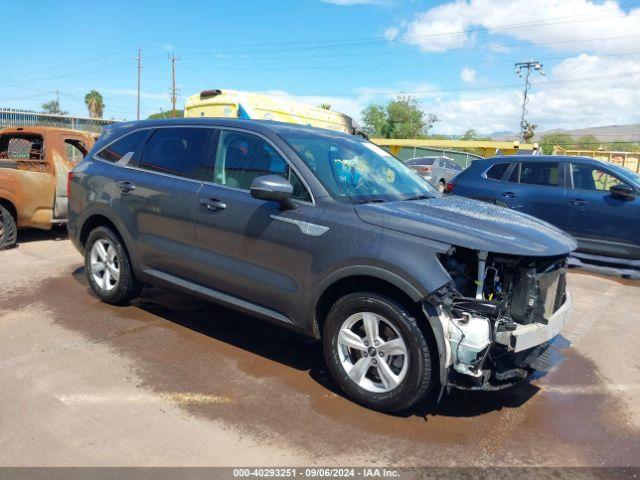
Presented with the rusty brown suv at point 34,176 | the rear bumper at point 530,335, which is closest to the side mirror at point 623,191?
the rear bumper at point 530,335

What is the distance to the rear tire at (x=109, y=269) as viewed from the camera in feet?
16.9

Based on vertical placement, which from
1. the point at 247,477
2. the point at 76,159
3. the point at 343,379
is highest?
the point at 76,159

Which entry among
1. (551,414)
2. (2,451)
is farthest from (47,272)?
(551,414)

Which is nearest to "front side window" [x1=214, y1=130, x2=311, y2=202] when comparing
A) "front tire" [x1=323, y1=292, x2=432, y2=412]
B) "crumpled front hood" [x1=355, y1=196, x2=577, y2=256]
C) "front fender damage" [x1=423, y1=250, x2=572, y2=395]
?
"crumpled front hood" [x1=355, y1=196, x2=577, y2=256]

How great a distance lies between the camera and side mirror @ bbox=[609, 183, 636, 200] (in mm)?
7531

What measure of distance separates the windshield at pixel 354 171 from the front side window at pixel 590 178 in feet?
14.5

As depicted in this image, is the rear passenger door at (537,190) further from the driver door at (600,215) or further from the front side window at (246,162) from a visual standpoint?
the front side window at (246,162)

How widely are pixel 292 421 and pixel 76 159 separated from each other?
8303 mm

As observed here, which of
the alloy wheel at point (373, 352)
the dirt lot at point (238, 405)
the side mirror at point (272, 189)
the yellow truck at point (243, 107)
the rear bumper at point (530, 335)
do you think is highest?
the yellow truck at point (243, 107)

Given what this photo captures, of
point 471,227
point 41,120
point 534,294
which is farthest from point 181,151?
point 41,120

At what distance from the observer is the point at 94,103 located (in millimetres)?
71938

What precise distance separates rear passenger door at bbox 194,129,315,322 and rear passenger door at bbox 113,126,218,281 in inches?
5.8

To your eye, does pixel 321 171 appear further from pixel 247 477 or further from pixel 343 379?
pixel 247 477

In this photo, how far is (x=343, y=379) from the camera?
11.9ft
